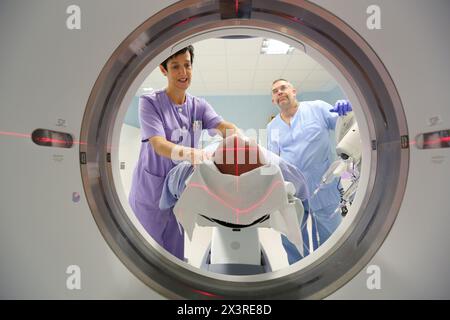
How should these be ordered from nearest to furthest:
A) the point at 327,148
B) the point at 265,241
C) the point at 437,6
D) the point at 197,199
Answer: the point at 437,6 < the point at 197,199 < the point at 327,148 < the point at 265,241

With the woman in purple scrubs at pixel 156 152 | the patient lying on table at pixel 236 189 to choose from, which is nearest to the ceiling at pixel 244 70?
the woman in purple scrubs at pixel 156 152

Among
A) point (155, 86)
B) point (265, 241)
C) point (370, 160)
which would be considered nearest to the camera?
point (370, 160)

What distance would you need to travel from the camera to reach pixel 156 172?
1252 millimetres

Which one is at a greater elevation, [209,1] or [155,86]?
[155,86]

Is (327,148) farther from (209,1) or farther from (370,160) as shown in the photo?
(209,1)

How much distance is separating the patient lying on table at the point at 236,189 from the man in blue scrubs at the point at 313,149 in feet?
2.19

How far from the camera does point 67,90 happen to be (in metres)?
0.54

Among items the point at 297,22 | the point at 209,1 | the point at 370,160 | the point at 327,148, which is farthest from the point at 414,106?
the point at 327,148

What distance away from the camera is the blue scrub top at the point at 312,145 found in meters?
1.60

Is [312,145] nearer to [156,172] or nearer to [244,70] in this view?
[156,172]

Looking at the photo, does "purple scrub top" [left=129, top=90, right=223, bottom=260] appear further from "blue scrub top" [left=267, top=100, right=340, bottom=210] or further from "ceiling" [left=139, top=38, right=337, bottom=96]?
"ceiling" [left=139, top=38, right=337, bottom=96]

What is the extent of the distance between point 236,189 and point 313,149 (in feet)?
2.92

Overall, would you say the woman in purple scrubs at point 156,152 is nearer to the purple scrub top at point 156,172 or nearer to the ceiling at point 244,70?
the purple scrub top at point 156,172

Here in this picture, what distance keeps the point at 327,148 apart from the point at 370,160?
1.08m
